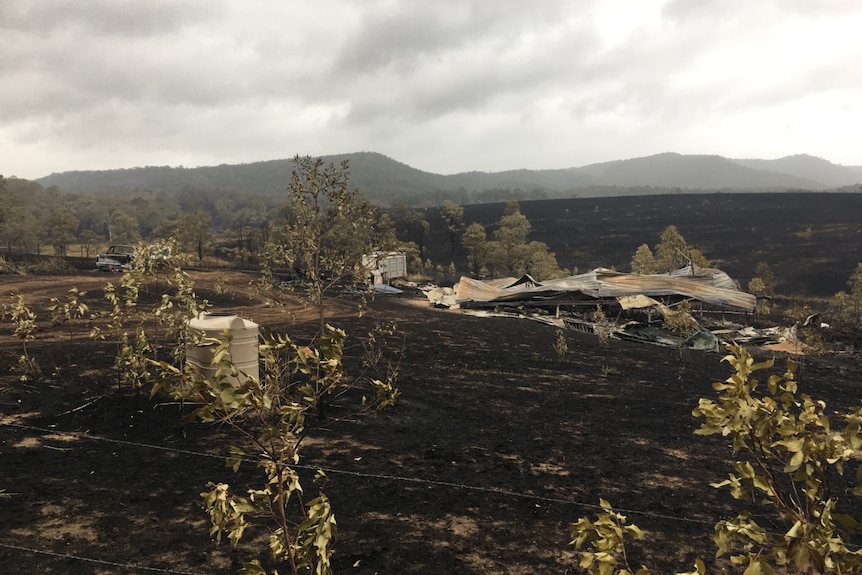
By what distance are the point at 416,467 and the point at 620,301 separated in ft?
69.8

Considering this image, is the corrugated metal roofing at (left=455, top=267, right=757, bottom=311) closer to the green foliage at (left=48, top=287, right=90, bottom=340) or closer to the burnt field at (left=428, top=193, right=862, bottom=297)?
the green foliage at (left=48, top=287, right=90, bottom=340)

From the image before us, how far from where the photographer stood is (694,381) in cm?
1477

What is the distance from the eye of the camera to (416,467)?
26.2 ft

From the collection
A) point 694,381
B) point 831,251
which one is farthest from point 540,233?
point 694,381

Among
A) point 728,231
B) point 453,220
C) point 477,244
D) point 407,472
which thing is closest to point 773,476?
point 407,472

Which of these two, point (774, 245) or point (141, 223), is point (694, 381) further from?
point (141, 223)

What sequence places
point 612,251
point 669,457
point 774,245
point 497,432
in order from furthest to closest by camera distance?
point 612,251
point 774,245
point 497,432
point 669,457

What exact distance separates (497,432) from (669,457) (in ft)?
10.6

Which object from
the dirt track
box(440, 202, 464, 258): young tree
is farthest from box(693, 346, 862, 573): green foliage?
box(440, 202, 464, 258): young tree

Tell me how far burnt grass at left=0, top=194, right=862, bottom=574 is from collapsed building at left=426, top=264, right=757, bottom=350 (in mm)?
8762

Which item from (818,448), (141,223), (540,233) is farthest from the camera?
(141,223)

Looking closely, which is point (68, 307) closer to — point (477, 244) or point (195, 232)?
point (477, 244)

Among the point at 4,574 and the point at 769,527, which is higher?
the point at 4,574

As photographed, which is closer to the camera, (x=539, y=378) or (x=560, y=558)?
(x=560, y=558)
